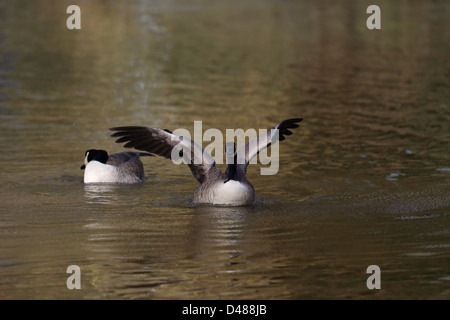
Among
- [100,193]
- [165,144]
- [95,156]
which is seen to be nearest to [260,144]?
[165,144]

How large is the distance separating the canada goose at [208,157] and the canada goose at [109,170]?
1.56 meters

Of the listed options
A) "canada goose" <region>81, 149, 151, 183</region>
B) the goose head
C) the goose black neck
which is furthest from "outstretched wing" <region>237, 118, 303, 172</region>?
the goose head

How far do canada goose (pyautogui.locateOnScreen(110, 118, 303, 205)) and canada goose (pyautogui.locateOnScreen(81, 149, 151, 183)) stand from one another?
1558mm

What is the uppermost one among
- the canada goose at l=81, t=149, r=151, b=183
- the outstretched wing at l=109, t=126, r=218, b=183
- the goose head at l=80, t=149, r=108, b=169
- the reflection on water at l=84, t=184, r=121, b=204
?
the outstretched wing at l=109, t=126, r=218, b=183

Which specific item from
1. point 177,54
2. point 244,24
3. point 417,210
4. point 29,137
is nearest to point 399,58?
point 177,54

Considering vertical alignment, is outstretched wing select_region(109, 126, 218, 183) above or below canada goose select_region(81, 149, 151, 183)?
above

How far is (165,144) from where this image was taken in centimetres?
1405

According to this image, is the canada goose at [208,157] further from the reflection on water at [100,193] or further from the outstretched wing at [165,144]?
the reflection on water at [100,193]

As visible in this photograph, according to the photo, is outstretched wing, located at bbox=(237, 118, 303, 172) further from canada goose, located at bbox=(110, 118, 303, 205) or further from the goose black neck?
the goose black neck

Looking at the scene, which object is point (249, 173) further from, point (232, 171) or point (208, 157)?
point (232, 171)

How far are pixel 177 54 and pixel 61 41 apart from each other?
6345mm

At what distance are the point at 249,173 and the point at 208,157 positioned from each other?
263cm

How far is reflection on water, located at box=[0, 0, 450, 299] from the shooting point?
34.5ft

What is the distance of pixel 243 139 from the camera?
19750 millimetres
